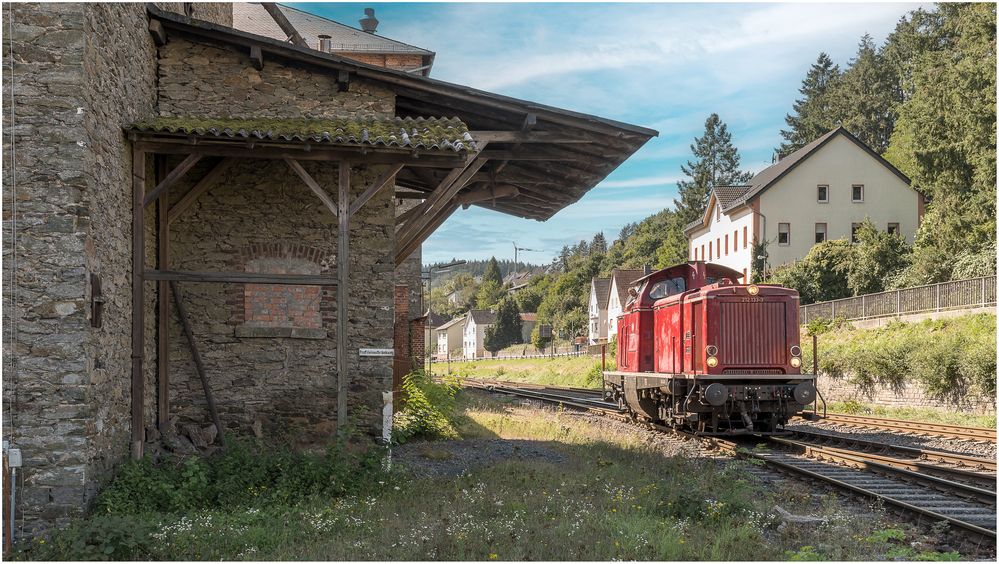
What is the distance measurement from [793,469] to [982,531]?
3788mm

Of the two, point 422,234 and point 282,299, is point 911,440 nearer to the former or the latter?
point 422,234

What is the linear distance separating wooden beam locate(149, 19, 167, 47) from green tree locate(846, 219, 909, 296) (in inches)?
1310

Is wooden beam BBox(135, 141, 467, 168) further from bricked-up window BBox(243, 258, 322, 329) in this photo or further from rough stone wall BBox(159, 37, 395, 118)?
bricked-up window BBox(243, 258, 322, 329)

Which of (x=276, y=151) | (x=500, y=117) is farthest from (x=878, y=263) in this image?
(x=276, y=151)

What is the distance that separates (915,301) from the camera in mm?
27250

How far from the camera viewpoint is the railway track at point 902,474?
8906mm

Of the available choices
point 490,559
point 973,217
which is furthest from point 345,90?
point 973,217

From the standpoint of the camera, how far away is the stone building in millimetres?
8469

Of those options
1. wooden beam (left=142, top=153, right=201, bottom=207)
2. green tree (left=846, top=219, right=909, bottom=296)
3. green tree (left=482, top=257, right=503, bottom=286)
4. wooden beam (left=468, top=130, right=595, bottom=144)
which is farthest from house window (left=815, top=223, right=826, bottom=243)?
green tree (left=482, top=257, right=503, bottom=286)

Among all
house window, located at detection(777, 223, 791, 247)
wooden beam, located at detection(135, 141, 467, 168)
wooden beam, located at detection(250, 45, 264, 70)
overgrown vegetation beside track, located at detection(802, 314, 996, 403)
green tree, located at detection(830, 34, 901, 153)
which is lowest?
overgrown vegetation beside track, located at detection(802, 314, 996, 403)

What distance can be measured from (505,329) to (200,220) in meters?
85.4

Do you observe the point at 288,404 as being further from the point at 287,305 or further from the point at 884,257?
the point at 884,257

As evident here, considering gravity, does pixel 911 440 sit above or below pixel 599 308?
below

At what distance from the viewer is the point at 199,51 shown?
1194 cm
